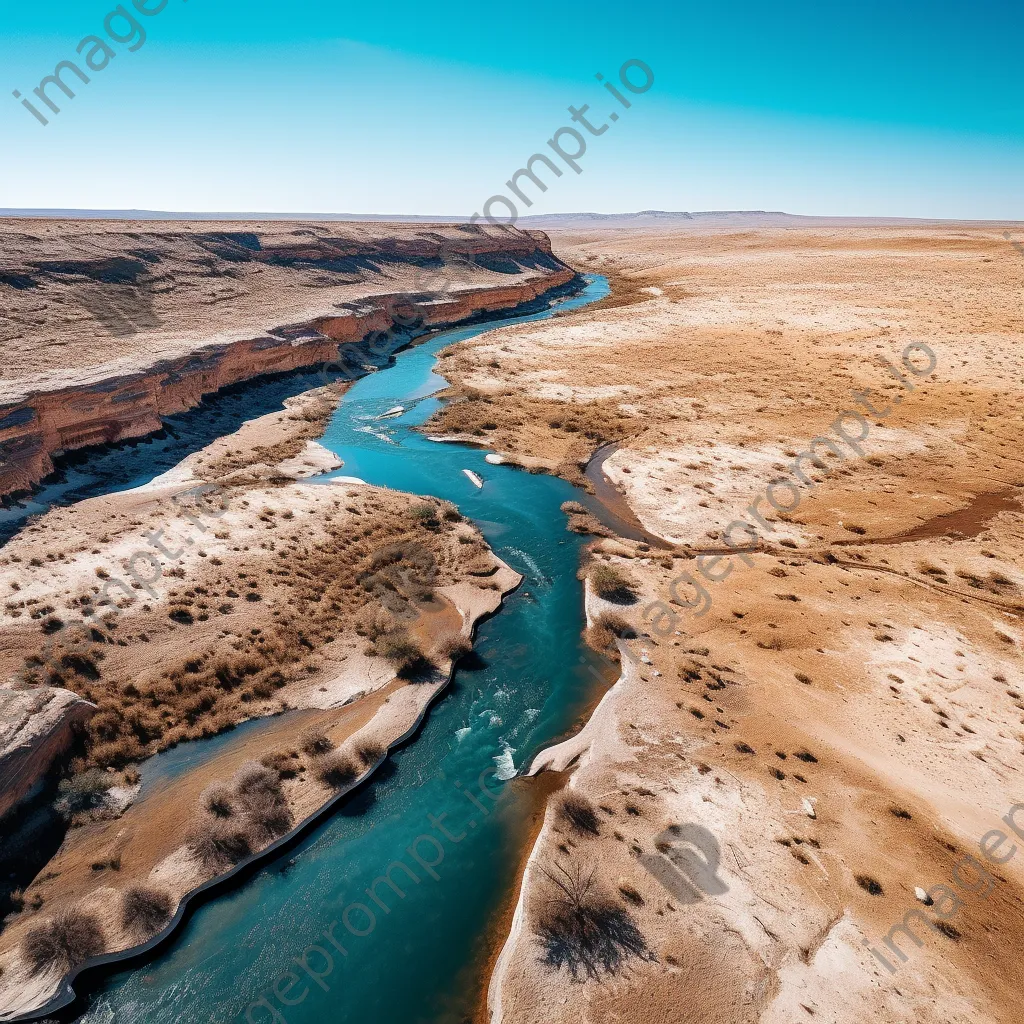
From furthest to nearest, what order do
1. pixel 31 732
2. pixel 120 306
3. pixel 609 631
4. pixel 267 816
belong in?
pixel 120 306
pixel 609 631
pixel 31 732
pixel 267 816

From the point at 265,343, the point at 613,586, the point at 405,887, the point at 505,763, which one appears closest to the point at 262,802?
the point at 405,887

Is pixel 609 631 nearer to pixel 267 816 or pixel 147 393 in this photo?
pixel 267 816

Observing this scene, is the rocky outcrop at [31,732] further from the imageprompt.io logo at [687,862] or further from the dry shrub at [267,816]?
the imageprompt.io logo at [687,862]

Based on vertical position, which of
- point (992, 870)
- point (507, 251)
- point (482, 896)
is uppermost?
point (507, 251)

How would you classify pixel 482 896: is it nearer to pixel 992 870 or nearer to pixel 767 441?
pixel 992 870

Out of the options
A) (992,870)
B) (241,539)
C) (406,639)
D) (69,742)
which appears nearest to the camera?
(992,870)

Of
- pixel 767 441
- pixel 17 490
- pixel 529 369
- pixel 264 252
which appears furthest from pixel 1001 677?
pixel 264 252

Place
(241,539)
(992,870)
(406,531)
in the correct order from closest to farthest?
(992,870) < (241,539) < (406,531)
